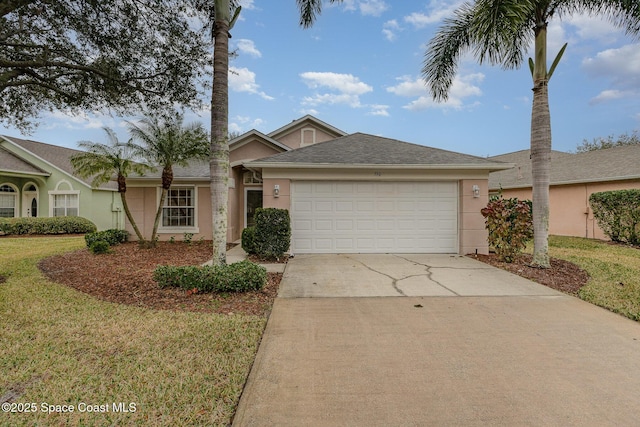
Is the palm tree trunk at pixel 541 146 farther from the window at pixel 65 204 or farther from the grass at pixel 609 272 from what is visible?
the window at pixel 65 204

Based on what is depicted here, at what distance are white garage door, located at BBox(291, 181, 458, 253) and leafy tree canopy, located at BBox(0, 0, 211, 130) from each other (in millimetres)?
4398

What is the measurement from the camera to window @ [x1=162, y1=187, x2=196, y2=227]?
12.9 m

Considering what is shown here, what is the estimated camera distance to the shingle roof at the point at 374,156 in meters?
9.11

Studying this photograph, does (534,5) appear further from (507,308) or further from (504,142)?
(504,142)

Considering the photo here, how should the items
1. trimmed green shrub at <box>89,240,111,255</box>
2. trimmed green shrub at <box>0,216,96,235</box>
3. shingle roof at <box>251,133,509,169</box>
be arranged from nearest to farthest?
shingle roof at <box>251,133,509,169</box> → trimmed green shrub at <box>89,240,111,255</box> → trimmed green shrub at <box>0,216,96,235</box>

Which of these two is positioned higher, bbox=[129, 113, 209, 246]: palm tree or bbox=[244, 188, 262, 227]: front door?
bbox=[129, 113, 209, 246]: palm tree

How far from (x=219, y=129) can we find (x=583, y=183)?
53.3ft

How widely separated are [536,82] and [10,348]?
10905 mm

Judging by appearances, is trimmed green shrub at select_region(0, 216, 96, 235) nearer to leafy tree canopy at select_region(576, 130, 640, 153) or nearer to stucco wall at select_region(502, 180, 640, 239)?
stucco wall at select_region(502, 180, 640, 239)

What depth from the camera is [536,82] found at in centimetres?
748

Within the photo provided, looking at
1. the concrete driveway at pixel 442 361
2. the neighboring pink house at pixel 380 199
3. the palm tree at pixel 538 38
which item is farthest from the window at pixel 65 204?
the palm tree at pixel 538 38

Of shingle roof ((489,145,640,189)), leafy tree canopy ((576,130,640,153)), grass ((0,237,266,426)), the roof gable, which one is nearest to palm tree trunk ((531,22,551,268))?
shingle roof ((489,145,640,189))

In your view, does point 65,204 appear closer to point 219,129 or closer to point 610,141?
point 219,129

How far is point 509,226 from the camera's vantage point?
26.0 feet
